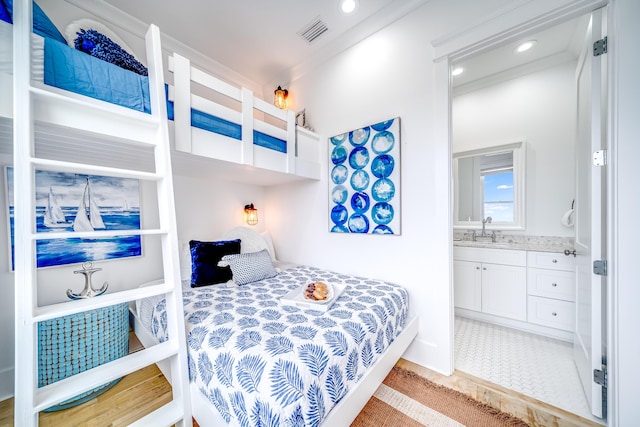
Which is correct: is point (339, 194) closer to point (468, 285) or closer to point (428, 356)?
point (428, 356)

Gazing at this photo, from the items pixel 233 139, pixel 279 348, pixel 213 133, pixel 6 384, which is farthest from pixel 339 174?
pixel 6 384

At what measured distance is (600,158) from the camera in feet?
4.29

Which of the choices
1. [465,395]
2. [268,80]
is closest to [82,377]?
[465,395]

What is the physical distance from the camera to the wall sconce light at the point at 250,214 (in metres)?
3.02

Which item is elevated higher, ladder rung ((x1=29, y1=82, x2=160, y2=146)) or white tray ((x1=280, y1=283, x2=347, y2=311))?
ladder rung ((x1=29, y1=82, x2=160, y2=146))

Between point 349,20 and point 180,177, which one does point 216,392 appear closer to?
point 180,177

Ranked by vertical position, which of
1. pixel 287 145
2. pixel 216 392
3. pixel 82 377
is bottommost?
pixel 216 392

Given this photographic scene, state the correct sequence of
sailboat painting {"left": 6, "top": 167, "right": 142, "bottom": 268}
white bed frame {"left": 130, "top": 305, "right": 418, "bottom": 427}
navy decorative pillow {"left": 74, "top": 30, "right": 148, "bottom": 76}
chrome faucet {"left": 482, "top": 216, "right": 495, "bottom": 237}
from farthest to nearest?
1. chrome faucet {"left": 482, "top": 216, "right": 495, "bottom": 237}
2. sailboat painting {"left": 6, "top": 167, "right": 142, "bottom": 268}
3. navy decorative pillow {"left": 74, "top": 30, "right": 148, "bottom": 76}
4. white bed frame {"left": 130, "top": 305, "right": 418, "bottom": 427}

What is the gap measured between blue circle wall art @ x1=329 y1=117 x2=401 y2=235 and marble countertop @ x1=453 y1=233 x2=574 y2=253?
4.21ft

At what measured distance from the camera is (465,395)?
1555mm

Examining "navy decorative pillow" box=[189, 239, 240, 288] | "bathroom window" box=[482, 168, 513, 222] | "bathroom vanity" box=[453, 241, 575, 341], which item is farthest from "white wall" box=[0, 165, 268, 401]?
"bathroom window" box=[482, 168, 513, 222]

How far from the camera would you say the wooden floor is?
4.49ft

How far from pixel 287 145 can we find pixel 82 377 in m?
2.04

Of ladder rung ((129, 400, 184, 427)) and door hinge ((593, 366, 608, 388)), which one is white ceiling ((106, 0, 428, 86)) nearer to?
door hinge ((593, 366, 608, 388))
